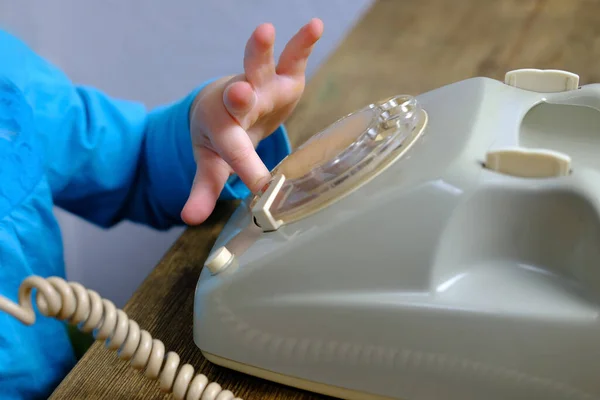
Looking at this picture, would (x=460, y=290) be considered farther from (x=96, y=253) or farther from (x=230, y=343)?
(x=96, y=253)

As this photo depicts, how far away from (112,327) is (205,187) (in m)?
0.16

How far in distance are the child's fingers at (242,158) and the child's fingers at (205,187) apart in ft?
0.11

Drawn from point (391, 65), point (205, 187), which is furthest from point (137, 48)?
point (205, 187)

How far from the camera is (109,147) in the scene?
638mm

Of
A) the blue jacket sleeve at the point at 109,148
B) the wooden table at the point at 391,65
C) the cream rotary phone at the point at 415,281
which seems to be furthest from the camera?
the blue jacket sleeve at the point at 109,148

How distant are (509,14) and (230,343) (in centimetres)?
76

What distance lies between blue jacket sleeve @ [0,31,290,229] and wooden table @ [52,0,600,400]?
0.08m

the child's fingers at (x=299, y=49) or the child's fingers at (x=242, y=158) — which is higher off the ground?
the child's fingers at (x=299, y=49)

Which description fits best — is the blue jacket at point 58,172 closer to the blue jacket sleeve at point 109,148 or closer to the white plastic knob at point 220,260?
the blue jacket sleeve at point 109,148

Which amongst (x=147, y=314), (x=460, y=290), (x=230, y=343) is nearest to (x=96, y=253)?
(x=147, y=314)

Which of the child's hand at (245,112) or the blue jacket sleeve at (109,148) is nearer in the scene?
the child's hand at (245,112)

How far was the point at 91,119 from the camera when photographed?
0.63 m

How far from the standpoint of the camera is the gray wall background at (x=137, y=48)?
1037 mm

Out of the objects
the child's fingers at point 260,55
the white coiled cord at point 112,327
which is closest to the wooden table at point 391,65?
the white coiled cord at point 112,327
